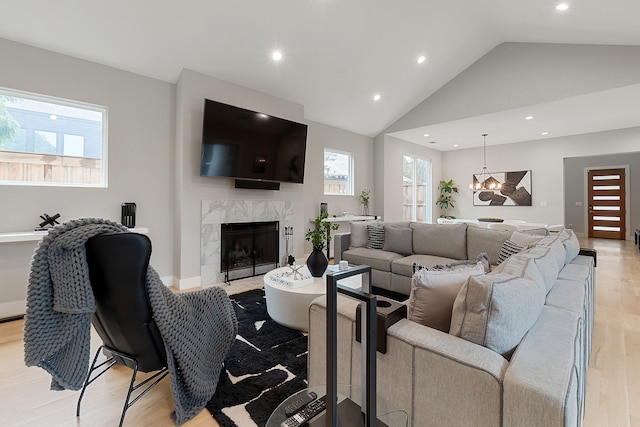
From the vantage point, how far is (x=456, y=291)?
125 cm

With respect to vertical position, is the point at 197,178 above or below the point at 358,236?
above

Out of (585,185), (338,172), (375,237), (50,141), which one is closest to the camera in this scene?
(50,141)

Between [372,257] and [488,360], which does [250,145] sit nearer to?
[372,257]

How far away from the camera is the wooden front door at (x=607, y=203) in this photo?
26.9 ft

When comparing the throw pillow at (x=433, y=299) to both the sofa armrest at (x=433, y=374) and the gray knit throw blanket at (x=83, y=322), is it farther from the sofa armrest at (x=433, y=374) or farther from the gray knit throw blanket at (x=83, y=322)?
the gray knit throw blanket at (x=83, y=322)

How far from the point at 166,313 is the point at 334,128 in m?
5.30

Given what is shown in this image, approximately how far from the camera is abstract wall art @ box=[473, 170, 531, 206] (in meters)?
7.32

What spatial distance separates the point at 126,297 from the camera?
1.34 m

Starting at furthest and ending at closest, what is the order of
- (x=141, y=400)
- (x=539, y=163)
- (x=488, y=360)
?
1. (x=539, y=163)
2. (x=141, y=400)
3. (x=488, y=360)

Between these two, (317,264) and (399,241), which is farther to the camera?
(399,241)

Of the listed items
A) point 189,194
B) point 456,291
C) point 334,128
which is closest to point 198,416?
point 456,291

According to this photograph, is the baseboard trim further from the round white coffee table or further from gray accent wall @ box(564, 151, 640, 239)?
gray accent wall @ box(564, 151, 640, 239)

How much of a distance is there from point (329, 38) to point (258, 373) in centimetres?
400

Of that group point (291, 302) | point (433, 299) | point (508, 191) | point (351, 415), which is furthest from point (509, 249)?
point (508, 191)
